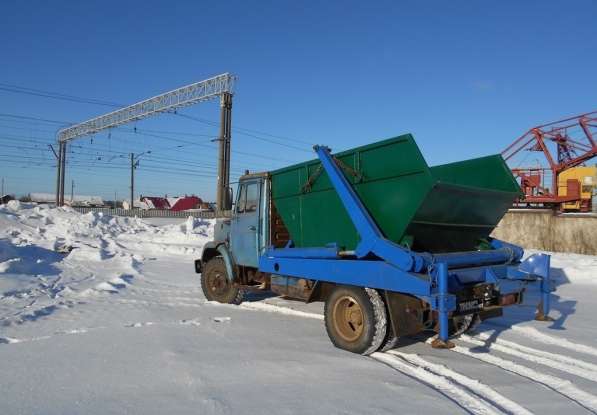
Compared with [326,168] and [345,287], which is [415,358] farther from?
[326,168]

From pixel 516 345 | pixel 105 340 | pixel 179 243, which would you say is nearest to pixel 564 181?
pixel 179 243

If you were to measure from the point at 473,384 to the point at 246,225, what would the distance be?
14.8 feet

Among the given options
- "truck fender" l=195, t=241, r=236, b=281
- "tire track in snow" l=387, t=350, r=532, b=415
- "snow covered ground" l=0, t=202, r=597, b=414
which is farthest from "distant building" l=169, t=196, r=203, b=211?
"tire track in snow" l=387, t=350, r=532, b=415

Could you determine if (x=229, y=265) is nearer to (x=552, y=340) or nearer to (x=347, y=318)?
(x=347, y=318)

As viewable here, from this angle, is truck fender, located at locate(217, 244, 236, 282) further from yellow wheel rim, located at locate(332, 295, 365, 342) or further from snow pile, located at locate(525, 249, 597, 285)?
snow pile, located at locate(525, 249, 597, 285)

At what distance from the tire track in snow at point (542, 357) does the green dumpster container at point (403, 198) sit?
1276 millimetres

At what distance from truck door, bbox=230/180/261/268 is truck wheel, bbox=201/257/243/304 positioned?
58 centimetres

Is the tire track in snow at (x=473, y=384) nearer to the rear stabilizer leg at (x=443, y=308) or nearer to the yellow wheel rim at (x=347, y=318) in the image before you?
the rear stabilizer leg at (x=443, y=308)

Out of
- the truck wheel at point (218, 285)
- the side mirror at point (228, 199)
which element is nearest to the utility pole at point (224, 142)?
the truck wheel at point (218, 285)

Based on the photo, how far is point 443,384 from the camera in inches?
178

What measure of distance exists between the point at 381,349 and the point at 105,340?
3429mm

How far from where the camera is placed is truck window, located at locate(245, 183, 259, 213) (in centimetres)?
771

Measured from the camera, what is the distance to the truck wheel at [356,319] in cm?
532

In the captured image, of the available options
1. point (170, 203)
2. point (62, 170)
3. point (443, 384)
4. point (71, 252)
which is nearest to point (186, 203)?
point (170, 203)
